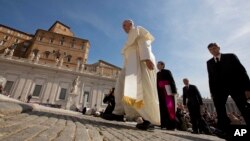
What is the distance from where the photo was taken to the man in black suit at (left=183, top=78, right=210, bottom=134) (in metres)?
5.86

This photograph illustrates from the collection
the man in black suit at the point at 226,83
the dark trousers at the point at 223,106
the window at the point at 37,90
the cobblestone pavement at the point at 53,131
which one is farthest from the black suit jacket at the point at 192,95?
the window at the point at 37,90

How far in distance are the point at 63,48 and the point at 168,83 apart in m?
47.4

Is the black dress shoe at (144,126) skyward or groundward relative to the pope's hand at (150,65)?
groundward

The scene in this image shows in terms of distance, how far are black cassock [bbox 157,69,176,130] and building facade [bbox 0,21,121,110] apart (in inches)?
1164

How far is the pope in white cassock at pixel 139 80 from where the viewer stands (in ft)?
11.0

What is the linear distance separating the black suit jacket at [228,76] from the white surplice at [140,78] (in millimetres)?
1240

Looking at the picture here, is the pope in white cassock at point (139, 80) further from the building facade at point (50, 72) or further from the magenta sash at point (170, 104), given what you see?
the building facade at point (50, 72)

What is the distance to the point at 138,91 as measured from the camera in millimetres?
3502

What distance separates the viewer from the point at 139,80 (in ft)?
12.0

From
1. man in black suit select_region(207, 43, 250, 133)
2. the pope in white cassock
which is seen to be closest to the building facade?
the pope in white cassock

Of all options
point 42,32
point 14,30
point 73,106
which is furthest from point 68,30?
point 73,106

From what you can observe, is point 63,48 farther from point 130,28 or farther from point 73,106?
point 130,28

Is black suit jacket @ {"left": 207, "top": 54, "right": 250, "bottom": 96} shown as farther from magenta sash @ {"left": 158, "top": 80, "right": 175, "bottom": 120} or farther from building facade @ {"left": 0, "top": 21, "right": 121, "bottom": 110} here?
building facade @ {"left": 0, "top": 21, "right": 121, "bottom": 110}

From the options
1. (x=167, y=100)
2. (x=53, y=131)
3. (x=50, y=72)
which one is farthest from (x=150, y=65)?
(x=50, y=72)
